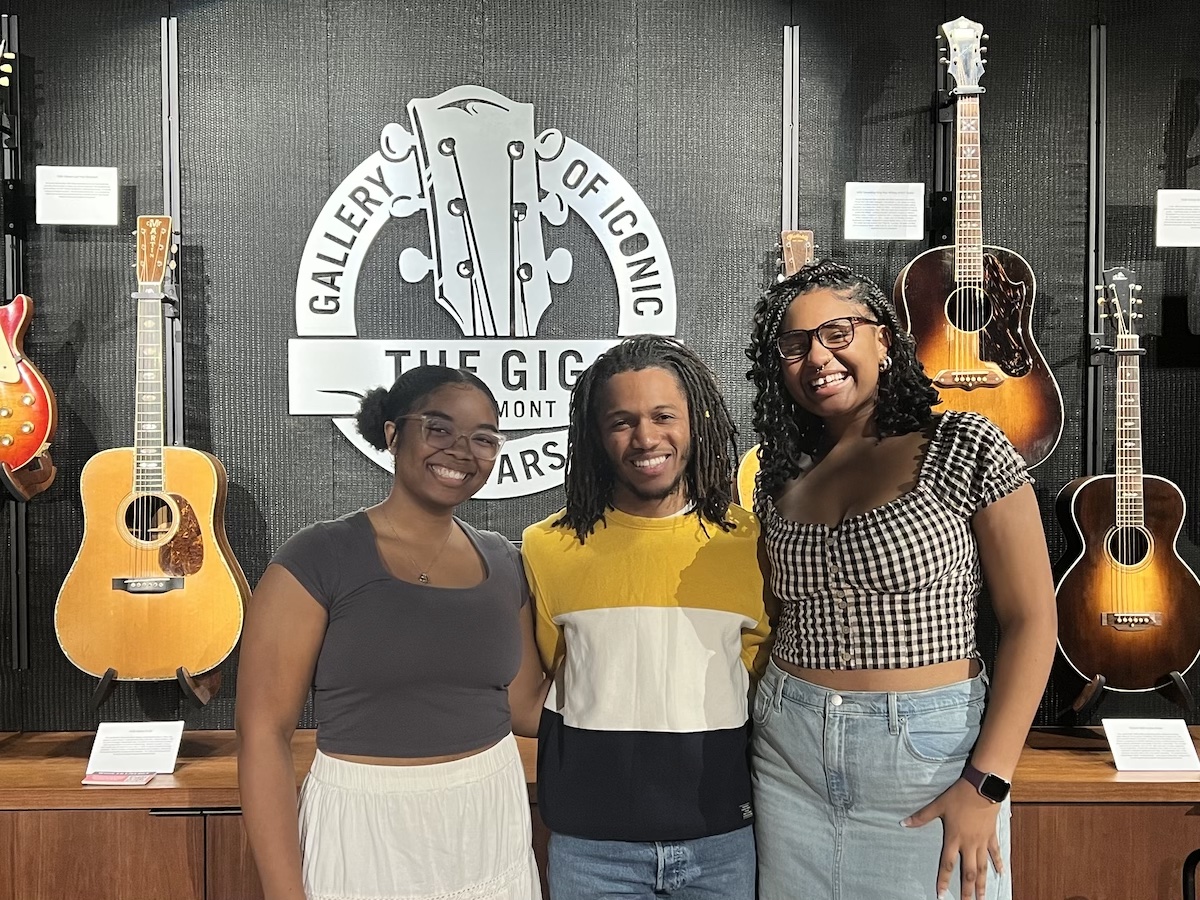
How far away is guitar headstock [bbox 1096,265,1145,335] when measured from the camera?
2.54 m

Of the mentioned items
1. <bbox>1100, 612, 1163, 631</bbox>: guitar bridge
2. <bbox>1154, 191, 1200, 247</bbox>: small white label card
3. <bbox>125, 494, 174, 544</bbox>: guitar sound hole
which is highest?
<bbox>1154, 191, 1200, 247</bbox>: small white label card

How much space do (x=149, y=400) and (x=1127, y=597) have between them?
2.43 metres

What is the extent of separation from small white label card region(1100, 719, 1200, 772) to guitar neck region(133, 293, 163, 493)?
2356 millimetres

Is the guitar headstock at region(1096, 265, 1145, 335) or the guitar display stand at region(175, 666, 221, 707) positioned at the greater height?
the guitar headstock at region(1096, 265, 1145, 335)

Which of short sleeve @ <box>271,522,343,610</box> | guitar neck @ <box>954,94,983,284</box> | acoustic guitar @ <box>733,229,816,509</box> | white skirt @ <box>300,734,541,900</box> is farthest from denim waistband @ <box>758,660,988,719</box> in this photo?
guitar neck @ <box>954,94,983,284</box>

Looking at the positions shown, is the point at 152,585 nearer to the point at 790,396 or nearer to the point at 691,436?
the point at 691,436

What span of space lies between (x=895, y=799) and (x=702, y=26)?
2111 millimetres

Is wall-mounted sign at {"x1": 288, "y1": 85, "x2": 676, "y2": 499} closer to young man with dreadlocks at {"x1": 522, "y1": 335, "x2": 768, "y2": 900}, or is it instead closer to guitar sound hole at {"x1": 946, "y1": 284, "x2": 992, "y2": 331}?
guitar sound hole at {"x1": 946, "y1": 284, "x2": 992, "y2": 331}

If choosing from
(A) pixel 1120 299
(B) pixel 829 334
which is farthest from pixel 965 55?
(B) pixel 829 334

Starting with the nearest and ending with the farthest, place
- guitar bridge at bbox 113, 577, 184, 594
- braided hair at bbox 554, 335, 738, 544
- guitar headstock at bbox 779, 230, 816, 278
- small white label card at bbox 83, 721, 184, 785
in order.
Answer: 1. braided hair at bbox 554, 335, 738, 544
2. small white label card at bbox 83, 721, 184, 785
3. guitar bridge at bbox 113, 577, 184, 594
4. guitar headstock at bbox 779, 230, 816, 278

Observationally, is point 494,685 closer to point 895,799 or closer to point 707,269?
point 895,799

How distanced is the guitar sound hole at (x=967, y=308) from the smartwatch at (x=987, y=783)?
53.0 inches

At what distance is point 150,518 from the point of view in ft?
7.93

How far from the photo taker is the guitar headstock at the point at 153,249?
8.07ft
